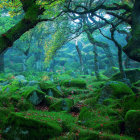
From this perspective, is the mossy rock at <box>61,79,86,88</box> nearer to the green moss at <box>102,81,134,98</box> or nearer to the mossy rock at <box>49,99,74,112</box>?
the green moss at <box>102,81,134,98</box>

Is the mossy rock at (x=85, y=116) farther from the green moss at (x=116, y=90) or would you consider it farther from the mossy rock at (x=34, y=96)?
the mossy rock at (x=34, y=96)

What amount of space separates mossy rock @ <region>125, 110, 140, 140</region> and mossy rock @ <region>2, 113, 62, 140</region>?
216 cm

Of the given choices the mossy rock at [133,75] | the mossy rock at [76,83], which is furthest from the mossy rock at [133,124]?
the mossy rock at [133,75]

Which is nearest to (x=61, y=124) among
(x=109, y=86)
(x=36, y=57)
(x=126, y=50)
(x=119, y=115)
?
(x=119, y=115)

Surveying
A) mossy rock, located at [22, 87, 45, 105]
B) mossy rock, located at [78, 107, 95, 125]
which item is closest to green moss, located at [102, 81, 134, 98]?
mossy rock, located at [78, 107, 95, 125]

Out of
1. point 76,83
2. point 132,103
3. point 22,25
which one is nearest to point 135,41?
point 132,103

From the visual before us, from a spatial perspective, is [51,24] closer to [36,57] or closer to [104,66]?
[36,57]

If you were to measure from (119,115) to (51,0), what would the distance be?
6355mm

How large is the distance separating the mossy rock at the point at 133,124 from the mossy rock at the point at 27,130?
7.10 feet

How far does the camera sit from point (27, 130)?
13.5ft

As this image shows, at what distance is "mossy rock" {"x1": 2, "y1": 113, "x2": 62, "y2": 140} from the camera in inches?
160

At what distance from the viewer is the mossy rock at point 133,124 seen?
3.84 metres

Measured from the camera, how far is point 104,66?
32906mm

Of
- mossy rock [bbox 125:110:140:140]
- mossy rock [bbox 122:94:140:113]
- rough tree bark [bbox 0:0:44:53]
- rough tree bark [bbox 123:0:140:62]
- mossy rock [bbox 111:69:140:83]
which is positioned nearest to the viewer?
mossy rock [bbox 125:110:140:140]
